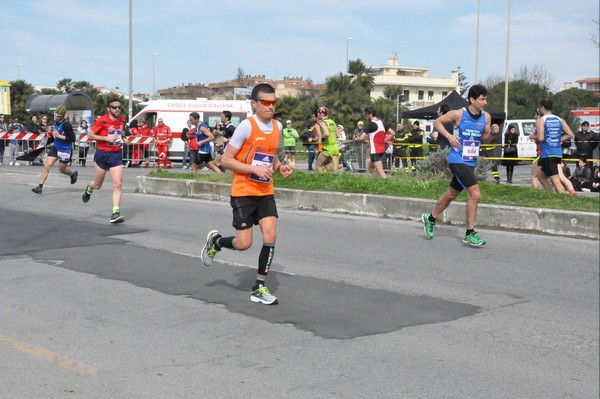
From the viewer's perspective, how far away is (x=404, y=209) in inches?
495

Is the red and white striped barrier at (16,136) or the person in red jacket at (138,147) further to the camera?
the person in red jacket at (138,147)

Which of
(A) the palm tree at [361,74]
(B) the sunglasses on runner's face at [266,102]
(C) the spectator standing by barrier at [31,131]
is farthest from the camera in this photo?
(A) the palm tree at [361,74]

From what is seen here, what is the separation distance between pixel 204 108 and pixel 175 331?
1146 inches

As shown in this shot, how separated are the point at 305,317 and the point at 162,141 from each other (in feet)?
82.4

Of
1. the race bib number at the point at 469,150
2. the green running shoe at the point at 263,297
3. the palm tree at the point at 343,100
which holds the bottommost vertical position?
the green running shoe at the point at 263,297

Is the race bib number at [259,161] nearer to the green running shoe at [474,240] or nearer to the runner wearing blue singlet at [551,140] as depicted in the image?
the green running shoe at [474,240]

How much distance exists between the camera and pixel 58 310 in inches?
270

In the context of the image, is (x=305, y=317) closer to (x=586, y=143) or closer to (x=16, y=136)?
(x=586, y=143)

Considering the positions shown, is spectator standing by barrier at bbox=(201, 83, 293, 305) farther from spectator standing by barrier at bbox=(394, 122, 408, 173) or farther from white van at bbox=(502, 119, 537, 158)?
white van at bbox=(502, 119, 537, 158)

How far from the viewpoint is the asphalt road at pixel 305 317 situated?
17.1 ft

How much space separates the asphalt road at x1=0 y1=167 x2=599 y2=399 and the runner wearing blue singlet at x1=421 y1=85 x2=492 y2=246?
471 millimetres

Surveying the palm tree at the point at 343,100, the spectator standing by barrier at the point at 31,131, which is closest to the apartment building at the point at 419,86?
the palm tree at the point at 343,100

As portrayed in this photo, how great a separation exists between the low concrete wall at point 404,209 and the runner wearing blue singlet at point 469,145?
1057mm

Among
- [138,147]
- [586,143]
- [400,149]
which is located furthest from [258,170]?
[138,147]
